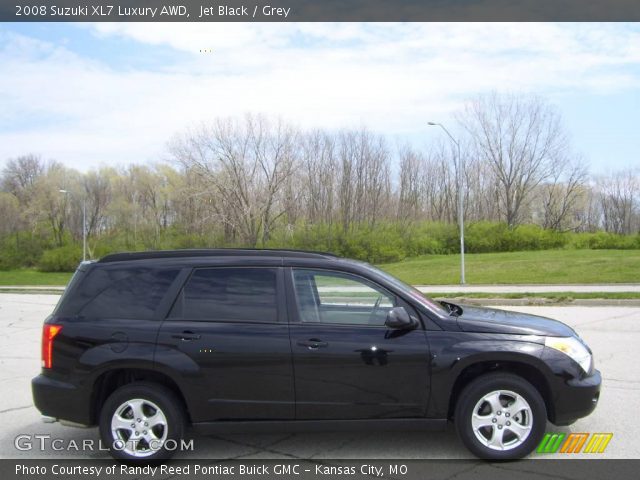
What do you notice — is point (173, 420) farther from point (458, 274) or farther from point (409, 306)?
point (458, 274)

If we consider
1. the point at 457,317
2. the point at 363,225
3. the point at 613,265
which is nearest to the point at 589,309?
the point at 457,317

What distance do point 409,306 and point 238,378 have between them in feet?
4.95

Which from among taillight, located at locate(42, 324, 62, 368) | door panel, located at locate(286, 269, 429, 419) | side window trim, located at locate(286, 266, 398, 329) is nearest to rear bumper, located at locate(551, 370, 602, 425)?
door panel, located at locate(286, 269, 429, 419)

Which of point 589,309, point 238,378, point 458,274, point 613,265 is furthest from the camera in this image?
point 458,274

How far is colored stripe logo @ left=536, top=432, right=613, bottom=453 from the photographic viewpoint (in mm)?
4875

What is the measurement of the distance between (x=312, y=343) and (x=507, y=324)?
1.63m

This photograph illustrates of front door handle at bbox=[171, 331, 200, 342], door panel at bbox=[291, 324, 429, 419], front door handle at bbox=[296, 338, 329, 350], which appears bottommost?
door panel at bbox=[291, 324, 429, 419]

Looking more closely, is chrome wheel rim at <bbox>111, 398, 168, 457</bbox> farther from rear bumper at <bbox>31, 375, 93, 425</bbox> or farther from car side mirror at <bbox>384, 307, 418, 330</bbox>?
car side mirror at <bbox>384, 307, 418, 330</bbox>

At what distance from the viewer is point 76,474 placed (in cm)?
458

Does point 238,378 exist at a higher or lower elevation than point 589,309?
higher

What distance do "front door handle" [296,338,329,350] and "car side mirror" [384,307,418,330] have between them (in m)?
0.53

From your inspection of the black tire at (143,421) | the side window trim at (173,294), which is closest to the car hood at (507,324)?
the side window trim at (173,294)

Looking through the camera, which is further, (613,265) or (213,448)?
(613,265)

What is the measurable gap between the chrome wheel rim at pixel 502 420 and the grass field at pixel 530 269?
23964mm
